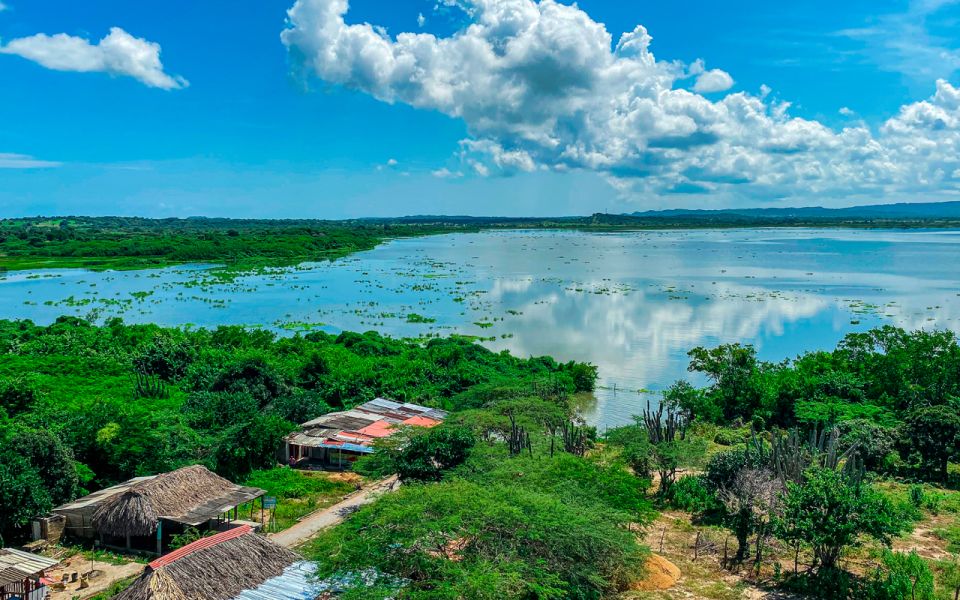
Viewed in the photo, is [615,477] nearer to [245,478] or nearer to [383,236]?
[245,478]

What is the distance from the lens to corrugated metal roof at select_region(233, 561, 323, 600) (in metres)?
12.2

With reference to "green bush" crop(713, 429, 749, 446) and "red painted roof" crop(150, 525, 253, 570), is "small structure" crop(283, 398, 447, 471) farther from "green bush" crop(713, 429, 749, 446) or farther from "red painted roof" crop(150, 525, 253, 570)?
"green bush" crop(713, 429, 749, 446)

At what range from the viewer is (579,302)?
60.0 metres

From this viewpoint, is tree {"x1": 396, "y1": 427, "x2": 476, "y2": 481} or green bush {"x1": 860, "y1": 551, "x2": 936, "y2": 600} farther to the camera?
tree {"x1": 396, "y1": 427, "x2": 476, "y2": 481}

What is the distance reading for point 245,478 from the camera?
68.4 ft

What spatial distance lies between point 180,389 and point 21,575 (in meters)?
19.2

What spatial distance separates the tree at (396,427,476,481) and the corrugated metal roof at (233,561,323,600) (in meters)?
4.62

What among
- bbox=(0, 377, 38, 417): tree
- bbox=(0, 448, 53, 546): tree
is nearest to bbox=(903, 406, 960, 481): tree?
bbox=(0, 448, 53, 546): tree

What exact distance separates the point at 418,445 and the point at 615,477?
5275 mm

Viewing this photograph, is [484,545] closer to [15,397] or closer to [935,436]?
[935,436]

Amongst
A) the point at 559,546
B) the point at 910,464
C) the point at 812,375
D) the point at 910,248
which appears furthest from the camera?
the point at 910,248

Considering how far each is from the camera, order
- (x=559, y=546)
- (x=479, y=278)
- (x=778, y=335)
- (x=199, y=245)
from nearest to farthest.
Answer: (x=559, y=546), (x=778, y=335), (x=479, y=278), (x=199, y=245)

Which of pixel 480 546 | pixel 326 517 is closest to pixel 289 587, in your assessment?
pixel 480 546

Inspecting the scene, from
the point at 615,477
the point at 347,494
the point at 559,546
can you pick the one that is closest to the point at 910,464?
the point at 615,477
